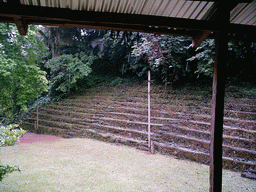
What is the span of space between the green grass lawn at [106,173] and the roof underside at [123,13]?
2.91 m

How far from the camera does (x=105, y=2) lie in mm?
2004

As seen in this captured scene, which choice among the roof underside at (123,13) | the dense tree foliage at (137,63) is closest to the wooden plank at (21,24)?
the roof underside at (123,13)

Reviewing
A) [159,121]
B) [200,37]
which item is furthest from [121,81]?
[200,37]

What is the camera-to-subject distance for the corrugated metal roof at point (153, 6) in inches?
78.8

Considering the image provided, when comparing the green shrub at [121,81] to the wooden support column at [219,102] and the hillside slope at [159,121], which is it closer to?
the hillside slope at [159,121]

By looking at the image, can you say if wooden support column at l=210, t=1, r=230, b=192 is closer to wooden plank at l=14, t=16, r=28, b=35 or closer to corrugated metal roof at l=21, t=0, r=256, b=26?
corrugated metal roof at l=21, t=0, r=256, b=26

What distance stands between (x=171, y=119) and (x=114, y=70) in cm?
886

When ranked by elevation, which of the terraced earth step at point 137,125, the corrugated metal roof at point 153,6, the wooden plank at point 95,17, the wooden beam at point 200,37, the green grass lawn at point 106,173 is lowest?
the green grass lawn at point 106,173

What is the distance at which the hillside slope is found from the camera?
4695mm

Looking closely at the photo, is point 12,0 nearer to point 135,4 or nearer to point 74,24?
point 74,24

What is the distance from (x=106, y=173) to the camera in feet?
13.5

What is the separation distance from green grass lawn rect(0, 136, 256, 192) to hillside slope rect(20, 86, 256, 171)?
51 centimetres

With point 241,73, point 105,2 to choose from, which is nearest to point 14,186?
point 105,2

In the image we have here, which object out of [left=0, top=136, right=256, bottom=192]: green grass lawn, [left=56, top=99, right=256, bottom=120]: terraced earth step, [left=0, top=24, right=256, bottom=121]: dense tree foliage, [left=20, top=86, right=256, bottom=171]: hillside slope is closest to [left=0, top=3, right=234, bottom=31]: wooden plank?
[left=0, top=136, right=256, bottom=192]: green grass lawn
